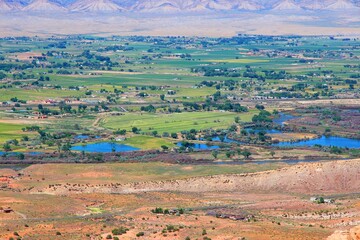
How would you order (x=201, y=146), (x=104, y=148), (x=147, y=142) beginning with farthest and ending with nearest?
(x=147, y=142) < (x=201, y=146) < (x=104, y=148)

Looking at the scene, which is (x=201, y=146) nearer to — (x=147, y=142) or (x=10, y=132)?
(x=147, y=142)

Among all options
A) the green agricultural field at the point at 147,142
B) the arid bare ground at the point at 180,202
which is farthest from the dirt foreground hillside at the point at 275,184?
the green agricultural field at the point at 147,142

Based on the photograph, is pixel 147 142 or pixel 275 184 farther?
pixel 147 142

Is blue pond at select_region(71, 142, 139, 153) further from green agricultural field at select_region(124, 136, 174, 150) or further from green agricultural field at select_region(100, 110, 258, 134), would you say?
green agricultural field at select_region(100, 110, 258, 134)

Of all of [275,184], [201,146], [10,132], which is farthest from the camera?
[10,132]

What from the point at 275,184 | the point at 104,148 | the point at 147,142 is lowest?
the point at 104,148

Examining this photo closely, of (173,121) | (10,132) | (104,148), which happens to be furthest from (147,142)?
(10,132)
